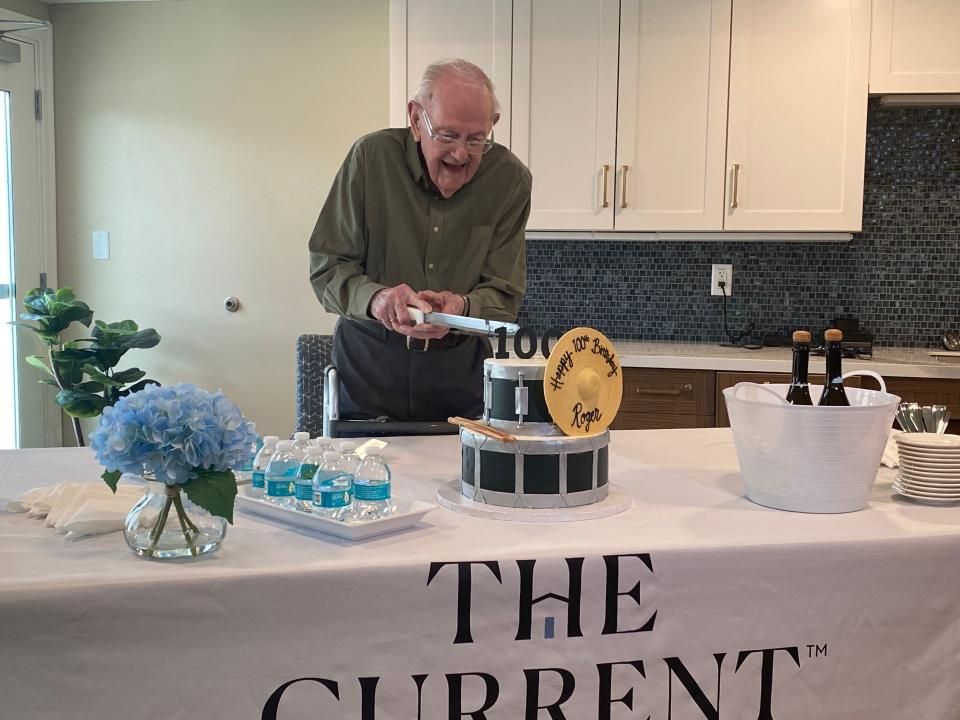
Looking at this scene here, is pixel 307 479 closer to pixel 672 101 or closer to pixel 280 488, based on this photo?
pixel 280 488

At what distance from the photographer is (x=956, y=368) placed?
3107 mm

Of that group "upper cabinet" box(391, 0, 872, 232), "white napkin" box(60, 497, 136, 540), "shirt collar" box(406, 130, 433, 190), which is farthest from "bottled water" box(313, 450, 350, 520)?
"upper cabinet" box(391, 0, 872, 232)

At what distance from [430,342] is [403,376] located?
11cm

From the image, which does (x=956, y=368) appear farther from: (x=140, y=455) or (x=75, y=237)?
(x=75, y=237)

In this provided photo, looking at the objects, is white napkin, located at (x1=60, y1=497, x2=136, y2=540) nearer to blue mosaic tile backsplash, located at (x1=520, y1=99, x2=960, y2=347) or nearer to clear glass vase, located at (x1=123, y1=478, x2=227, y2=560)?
clear glass vase, located at (x1=123, y1=478, x2=227, y2=560)

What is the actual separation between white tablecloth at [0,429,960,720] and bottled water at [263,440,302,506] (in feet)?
0.17

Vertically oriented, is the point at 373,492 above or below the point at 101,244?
below

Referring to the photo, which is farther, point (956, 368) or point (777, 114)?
point (777, 114)

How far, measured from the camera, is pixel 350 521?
127cm

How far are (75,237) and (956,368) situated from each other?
11.9 feet

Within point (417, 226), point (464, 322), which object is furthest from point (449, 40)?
point (464, 322)

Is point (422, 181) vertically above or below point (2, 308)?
above

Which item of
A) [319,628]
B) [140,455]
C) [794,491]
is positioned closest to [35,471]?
[140,455]

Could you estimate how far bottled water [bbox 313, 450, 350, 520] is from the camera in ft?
4.28
